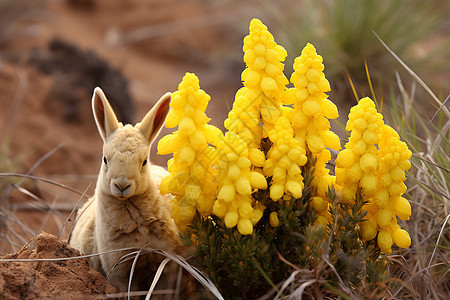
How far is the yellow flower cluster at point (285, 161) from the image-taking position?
2.18 metres

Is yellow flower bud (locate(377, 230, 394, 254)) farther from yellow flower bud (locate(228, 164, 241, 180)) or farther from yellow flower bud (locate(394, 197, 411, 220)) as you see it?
yellow flower bud (locate(228, 164, 241, 180))

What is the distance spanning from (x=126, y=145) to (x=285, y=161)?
0.75 meters

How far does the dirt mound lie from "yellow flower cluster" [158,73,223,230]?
1.64 ft

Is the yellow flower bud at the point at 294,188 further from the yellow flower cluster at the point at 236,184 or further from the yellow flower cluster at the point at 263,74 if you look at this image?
the yellow flower cluster at the point at 263,74

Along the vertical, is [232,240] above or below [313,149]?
below

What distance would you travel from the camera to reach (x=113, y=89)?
5.88 m

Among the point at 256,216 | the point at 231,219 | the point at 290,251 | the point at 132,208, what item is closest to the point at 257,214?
the point at 256,216

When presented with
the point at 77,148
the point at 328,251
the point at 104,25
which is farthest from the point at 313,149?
the point at 104,25

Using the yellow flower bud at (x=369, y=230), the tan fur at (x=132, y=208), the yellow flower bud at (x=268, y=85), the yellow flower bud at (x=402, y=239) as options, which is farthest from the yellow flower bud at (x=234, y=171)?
the yellow flower bud at (x=402, y=239)

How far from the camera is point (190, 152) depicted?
226 centimetres

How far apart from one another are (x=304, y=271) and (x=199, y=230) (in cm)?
47

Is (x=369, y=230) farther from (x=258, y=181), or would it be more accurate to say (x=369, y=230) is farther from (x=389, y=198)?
(x=258, y=181)

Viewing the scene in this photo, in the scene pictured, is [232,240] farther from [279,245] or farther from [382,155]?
[382,155]

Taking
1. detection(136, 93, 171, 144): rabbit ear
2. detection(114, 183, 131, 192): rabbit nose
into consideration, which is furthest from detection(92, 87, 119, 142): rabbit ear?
detection(114, 183, 131, 192): rabbit nose
